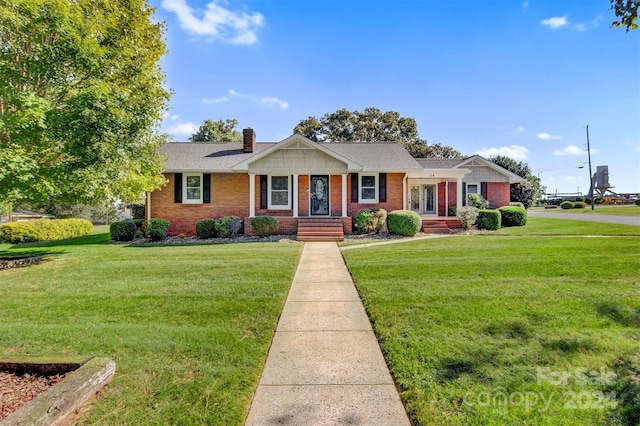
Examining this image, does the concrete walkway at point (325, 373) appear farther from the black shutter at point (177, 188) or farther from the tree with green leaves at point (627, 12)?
the black shutter at point (177, 188)

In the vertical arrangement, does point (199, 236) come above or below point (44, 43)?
below

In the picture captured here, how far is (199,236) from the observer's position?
→ 51.4 ft

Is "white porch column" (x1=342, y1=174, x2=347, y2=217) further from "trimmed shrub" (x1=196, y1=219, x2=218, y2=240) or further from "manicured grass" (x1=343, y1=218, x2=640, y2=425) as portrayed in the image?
"manicured grass" (x1=343, y1=218, x2=640, y2=425)

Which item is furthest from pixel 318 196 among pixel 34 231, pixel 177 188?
pixel 34 231

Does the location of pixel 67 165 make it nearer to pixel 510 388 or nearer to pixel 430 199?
pixel 510 388

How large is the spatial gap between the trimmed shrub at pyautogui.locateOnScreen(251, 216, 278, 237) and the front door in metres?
2.88

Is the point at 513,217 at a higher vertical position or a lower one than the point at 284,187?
lower

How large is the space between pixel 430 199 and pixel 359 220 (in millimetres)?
9345

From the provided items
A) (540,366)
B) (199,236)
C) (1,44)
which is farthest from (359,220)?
(1,44)

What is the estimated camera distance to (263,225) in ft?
49.6

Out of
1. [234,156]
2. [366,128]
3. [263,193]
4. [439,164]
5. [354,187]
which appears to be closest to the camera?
[263,193]

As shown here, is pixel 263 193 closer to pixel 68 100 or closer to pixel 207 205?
pixel 207 205

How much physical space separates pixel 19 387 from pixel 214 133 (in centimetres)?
3622

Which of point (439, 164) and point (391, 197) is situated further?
point (439, 164)
